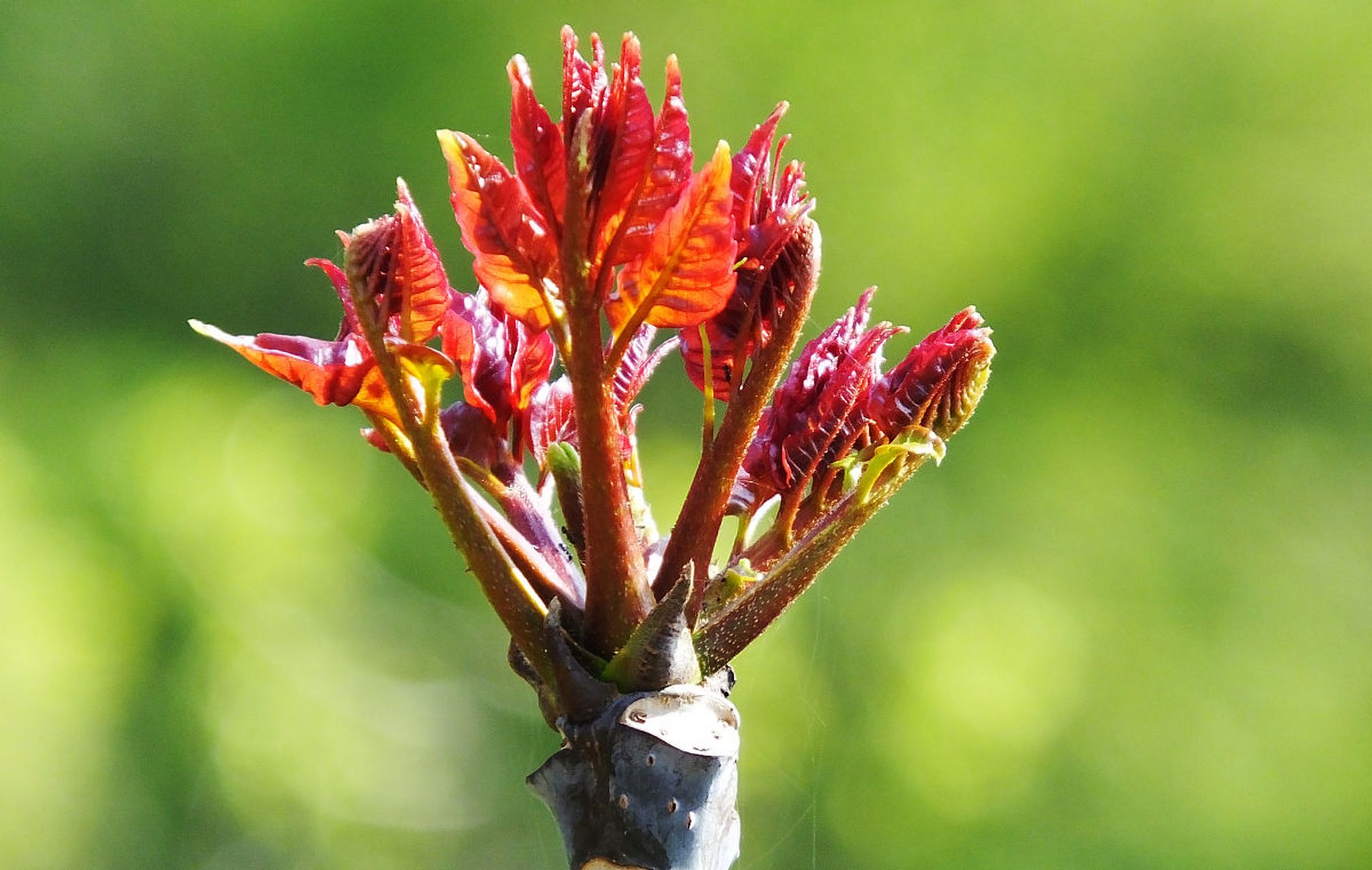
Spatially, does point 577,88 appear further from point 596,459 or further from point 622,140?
point 596,459

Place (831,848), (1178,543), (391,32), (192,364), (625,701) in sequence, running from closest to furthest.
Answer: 1. (625,701)
2. (831,848)
3. (1178,543)
4. (192,364)
5. (391,32)

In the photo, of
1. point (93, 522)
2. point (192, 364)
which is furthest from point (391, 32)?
point (93, 522)

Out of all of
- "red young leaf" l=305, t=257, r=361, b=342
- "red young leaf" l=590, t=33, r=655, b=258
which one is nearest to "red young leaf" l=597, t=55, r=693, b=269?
"red young leaf" l=590, t=33, r=655, b=258

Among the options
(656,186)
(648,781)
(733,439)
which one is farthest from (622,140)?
(648,781)

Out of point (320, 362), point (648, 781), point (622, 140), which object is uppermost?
point (622, 140)

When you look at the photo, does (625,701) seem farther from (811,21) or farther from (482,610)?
(811,21)

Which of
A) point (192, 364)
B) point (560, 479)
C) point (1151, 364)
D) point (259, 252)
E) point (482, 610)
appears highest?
point (560, 479)
